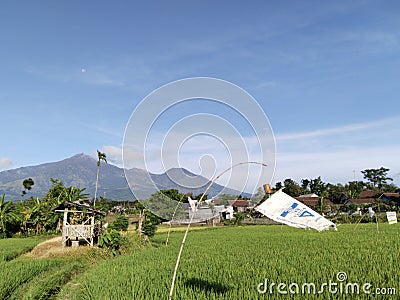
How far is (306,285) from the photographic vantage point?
4914 mm

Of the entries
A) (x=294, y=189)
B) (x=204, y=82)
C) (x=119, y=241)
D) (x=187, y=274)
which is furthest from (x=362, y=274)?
(x=294, y=189)

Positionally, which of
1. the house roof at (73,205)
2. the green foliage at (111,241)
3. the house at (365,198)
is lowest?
the green foliage at (111,241)

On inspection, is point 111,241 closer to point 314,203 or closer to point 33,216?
point 33,216

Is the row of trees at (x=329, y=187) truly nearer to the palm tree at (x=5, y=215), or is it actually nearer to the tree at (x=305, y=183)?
the tree at (x=305, y=183)

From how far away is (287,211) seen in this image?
57.5 ft

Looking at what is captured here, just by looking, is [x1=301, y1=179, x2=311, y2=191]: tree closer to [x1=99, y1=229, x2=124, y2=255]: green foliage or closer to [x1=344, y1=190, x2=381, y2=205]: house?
[x1=344, y1=190, x2=381, y2=205]: house

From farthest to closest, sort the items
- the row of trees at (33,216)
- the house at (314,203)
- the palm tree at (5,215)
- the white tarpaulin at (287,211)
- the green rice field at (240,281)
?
the house at (314,203)
the row of trees at (33,216)
the palm tree at (5,215)
the white tarpaulin at (287,211)
the green rice field at (240,281)

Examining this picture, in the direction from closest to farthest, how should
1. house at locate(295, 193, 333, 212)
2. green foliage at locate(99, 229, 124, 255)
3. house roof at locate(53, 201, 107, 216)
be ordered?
green foliage at locate(99, 229, 124, 255)
house roof at locate(53, 201, 107, 216)
house at locate(295, 193, 333, 212)

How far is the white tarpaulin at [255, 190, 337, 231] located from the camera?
686 inches

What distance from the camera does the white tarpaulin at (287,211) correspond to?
1742cm

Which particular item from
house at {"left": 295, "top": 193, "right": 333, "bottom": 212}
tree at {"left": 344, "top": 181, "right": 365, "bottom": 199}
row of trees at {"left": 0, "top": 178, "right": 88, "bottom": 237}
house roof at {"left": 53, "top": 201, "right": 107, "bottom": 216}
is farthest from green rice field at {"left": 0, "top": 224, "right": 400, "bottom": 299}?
tree at {"left": 344, "top": 181, "right": 365, "bottom": 199}

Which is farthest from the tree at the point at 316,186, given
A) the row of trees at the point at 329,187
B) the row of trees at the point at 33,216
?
the row of trees at the point at 33,216

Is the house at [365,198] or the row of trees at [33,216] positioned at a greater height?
the house at [365,198]

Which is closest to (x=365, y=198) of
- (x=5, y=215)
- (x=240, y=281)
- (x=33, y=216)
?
(x=33, y=216)
